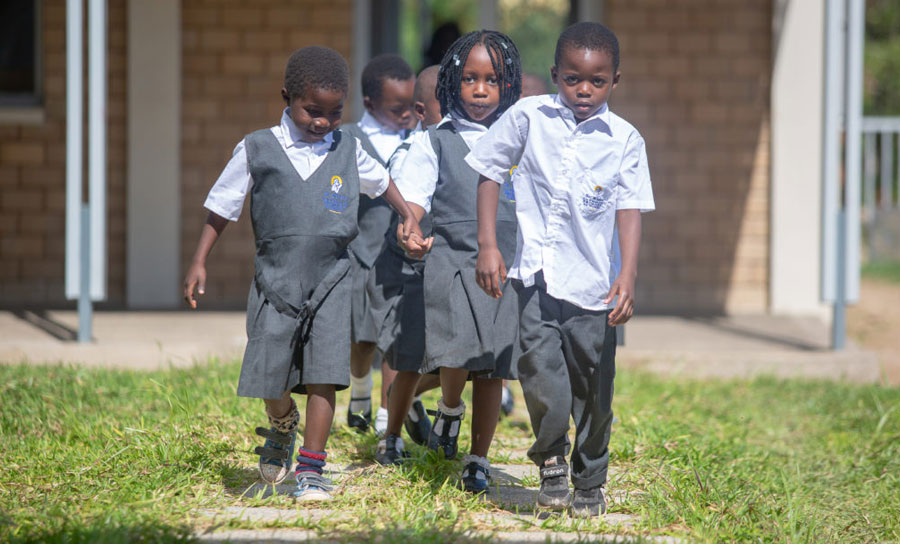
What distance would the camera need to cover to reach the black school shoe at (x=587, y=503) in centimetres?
363

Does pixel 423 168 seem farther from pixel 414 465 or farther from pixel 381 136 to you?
pixel 414 465

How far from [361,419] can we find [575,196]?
6.28 ft

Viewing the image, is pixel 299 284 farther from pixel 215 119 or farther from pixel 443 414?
pixel 215 119

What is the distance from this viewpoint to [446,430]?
163 inches

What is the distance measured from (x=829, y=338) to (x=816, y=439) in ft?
6.91

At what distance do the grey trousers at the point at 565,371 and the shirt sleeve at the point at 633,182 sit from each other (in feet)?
1.19

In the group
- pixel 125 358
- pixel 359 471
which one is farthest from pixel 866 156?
pixel 359 471

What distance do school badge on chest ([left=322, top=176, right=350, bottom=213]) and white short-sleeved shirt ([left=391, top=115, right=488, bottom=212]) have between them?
0.28 metres

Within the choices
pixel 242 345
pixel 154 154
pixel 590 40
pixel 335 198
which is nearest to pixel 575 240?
pixel 590 40

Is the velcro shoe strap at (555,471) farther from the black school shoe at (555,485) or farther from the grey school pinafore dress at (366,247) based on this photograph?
the grey school pinafore dress at (366,247)

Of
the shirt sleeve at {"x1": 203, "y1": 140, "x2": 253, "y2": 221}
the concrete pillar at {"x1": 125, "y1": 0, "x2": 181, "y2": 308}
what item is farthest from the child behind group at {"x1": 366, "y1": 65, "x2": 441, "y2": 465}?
the concrete pillar at {"x1": 125, "y1": 0, "x2": 181, "y2": 308}

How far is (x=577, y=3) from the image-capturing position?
8617 millimetres

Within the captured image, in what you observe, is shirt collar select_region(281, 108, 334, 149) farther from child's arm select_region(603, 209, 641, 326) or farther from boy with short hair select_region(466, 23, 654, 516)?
child's arm select_region(603, 209, 641, 326)

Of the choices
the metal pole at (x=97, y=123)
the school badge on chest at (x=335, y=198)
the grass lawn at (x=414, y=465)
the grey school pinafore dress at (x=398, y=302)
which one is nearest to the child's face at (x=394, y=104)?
the grey school pinafore dress at (x=398, y=302)
